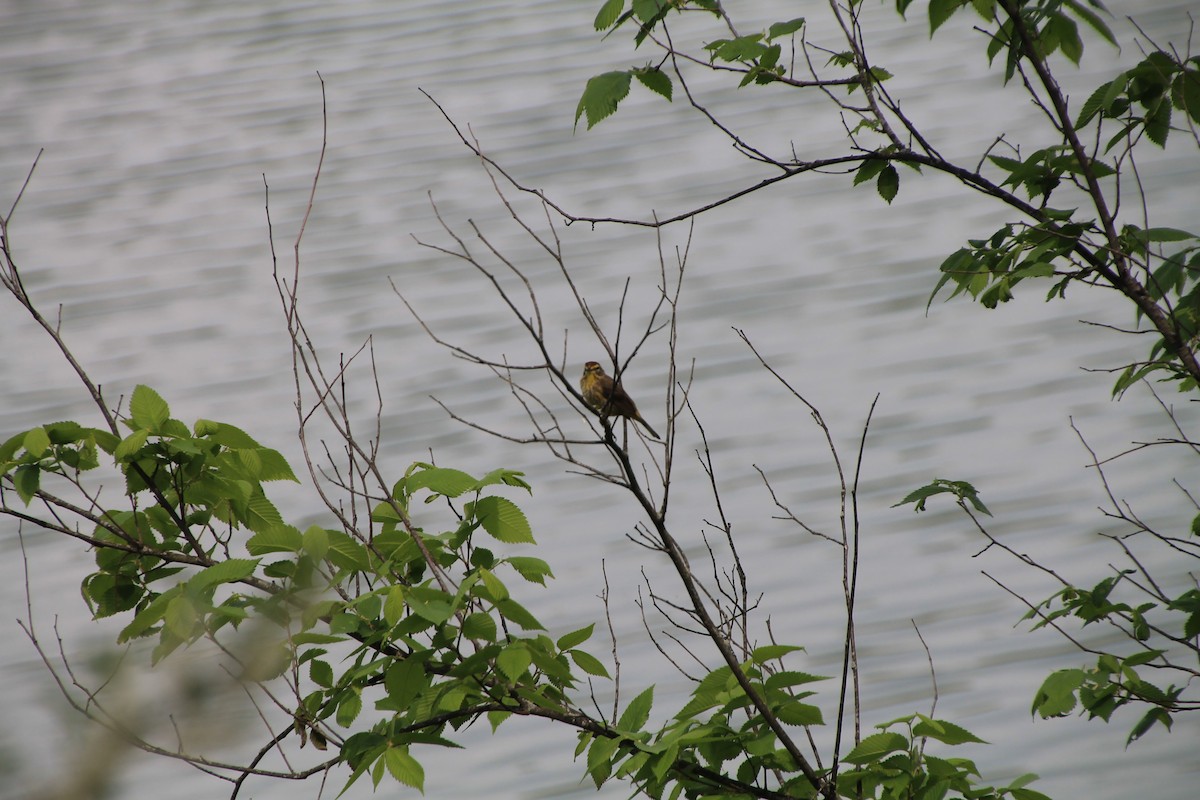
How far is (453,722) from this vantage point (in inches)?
75.1

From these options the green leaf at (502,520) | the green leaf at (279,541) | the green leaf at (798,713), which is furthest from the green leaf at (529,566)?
the green leaf at (798,713)

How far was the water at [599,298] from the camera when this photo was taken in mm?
5195

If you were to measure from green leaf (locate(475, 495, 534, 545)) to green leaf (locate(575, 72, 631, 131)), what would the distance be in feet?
2.17

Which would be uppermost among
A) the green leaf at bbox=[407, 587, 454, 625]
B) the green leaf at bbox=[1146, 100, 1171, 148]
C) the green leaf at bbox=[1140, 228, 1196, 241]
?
the green leaf at bbox=[1146, 100, 1171, 148]

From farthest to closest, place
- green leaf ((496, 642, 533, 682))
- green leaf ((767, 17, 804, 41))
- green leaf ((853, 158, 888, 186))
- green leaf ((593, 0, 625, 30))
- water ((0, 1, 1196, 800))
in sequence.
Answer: water ((0, 1, 1196, 800)) → green leaf ((853, 158, 888, 186)) → green leaf ((767, 17, 804, 41)) → green leaf ((593, 0, 625, 30)) → green leaf ((496, 642, 533, 682))

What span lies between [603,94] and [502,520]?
74 cm

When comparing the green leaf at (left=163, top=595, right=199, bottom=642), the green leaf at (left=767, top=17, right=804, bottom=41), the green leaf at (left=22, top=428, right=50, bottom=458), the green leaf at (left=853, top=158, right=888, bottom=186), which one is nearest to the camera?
the green leaf at (left=163, top=595, right=199, bottom=642)

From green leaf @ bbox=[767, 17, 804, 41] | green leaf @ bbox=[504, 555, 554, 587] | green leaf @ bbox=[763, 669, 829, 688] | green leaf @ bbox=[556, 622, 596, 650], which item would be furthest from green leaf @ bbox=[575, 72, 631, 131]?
green leaf @ bbox=[763, 669, 829, 688]

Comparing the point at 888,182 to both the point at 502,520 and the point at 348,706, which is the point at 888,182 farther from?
the point at 348,706

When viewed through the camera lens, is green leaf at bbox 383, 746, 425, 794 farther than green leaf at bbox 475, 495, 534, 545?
No

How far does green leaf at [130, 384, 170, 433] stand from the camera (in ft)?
6.19

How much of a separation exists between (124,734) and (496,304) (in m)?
7.61

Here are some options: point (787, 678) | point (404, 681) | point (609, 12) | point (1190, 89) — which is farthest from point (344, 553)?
point (1190, 89)

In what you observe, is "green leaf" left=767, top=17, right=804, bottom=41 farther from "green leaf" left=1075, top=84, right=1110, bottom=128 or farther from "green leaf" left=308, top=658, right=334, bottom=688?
"green leaf" left=308, top=658, right=334, bottom=688
